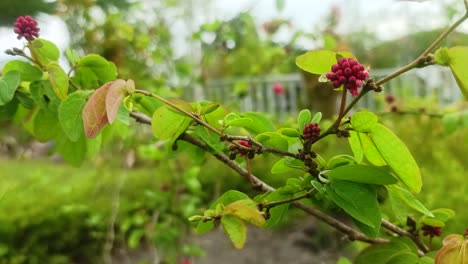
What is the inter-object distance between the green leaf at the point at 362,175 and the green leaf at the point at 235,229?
96mm

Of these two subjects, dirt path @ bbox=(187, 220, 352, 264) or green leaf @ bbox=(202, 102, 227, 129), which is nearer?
green leaf @ bbox=(202, 102, 227, 129)

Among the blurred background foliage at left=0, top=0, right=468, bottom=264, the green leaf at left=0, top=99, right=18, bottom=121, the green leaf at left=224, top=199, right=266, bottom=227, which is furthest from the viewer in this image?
the blurred background foliage at left=0, top=0, right=468, bottom=264

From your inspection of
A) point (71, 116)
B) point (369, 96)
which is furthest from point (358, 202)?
point (369, 96)

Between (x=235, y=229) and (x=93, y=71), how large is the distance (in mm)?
261

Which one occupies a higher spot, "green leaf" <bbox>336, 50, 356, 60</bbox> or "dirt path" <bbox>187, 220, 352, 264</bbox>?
"green leaf" <bbox>336, 50, 356, 60</bbox>

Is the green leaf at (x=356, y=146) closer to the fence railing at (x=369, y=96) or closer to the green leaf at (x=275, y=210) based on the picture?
the green leaf at (x=275, y=210)

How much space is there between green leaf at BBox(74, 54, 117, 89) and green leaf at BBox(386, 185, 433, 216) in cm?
30

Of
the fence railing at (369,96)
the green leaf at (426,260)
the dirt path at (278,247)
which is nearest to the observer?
the green leaf at (426,260)

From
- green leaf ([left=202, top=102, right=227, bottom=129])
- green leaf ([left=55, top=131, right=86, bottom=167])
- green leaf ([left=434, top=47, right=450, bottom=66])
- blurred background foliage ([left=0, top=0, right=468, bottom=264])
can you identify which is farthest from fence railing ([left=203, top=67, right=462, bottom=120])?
green leaf ([left=434, top=47, right=450, bottom=66])

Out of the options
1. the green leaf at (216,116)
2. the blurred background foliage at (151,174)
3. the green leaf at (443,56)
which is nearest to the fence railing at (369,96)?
the blurred background foliage at (151,174)

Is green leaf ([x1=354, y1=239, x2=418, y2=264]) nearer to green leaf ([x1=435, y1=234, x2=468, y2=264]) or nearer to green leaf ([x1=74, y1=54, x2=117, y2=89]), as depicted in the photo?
green leaf ([x1=435, y1=234, x2=468, y2=264])

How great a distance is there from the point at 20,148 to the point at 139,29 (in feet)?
14.2

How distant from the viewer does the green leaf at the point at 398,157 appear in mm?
374

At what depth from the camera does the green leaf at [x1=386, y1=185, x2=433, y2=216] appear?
1.33 ft
